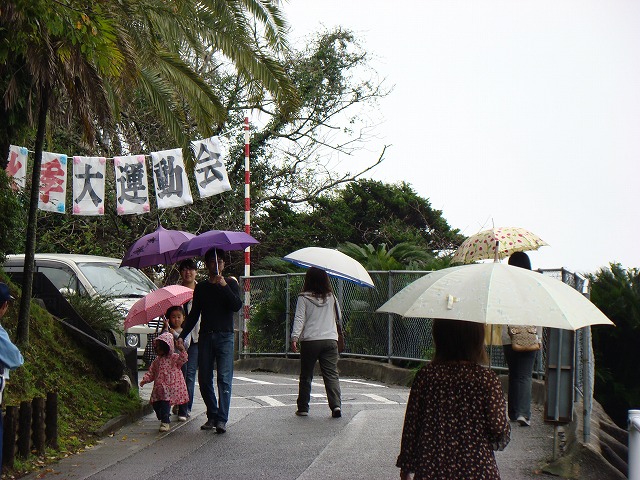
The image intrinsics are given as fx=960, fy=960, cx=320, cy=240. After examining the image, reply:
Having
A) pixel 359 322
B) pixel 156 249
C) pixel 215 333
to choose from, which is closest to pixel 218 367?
pixel 215 333

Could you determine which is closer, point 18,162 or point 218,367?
point 218,367

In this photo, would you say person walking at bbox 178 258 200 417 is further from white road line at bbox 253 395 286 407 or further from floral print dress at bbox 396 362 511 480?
floral print dress at bbox 396 362 511 480

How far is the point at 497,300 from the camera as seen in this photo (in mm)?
4777

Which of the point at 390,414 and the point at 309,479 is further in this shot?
the point at 390,414

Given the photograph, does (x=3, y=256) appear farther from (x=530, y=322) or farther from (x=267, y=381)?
(x=530, y=322)

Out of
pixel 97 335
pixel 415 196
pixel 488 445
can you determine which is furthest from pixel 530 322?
pixel 415 196

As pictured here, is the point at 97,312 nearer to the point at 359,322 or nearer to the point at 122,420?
the point at 122,420

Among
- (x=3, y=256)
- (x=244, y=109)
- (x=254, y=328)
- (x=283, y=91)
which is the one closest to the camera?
(x=3, y=256)

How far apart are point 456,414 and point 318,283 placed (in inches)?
248

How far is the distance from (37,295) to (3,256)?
1776mm

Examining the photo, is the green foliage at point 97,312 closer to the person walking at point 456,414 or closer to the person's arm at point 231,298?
the person's arm at point 231,298

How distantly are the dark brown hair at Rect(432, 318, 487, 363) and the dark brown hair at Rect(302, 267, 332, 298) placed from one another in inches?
240

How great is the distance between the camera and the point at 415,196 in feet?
111

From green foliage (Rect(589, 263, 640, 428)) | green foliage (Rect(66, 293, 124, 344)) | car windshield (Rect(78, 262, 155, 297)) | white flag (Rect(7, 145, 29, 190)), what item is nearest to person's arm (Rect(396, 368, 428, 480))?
green foliage (Rect(589, 263, 640, 428))
